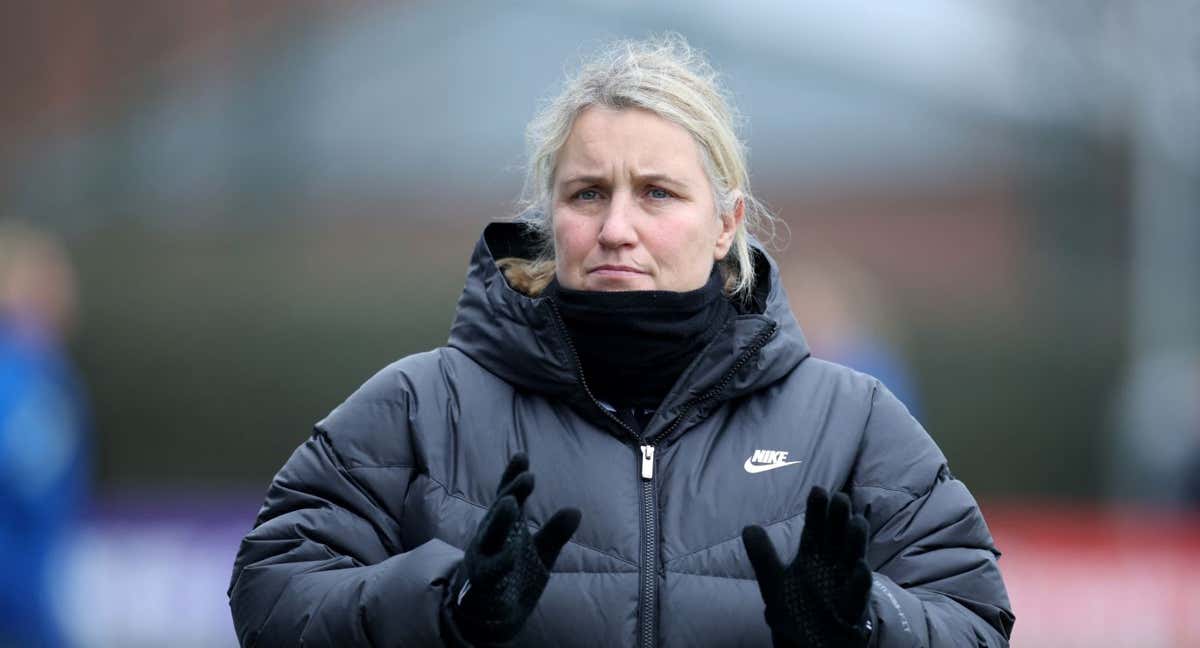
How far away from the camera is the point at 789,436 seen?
2.65 m

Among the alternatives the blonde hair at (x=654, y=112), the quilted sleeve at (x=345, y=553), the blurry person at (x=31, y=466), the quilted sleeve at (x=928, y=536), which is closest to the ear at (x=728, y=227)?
the blonde hair at (x=654, y=112)

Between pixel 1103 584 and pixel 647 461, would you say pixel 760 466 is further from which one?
pixel 1103 584

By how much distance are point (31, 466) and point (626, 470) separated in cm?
355

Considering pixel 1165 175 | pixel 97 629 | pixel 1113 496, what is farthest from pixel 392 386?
pixel 1165 175

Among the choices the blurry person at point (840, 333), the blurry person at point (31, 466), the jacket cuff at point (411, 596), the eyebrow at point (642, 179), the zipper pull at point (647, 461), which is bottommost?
the blurry person at point (31, 466)

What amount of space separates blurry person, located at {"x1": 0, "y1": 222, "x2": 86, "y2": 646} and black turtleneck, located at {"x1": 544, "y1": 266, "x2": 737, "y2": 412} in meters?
3.40

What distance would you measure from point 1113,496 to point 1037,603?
2.82 meters

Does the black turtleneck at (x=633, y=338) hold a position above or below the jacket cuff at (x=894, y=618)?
above

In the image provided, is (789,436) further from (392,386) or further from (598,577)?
(392,386)

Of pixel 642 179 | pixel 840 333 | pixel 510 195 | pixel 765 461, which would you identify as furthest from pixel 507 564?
pixel 510 195

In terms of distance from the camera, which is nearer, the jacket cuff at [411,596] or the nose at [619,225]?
the jacket cuff at [411,596]

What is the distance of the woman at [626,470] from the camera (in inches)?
93.8

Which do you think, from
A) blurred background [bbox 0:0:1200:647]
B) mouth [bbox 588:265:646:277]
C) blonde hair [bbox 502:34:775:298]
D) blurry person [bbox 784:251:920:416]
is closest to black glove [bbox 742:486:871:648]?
mouth [bbox 588:265:646:277]

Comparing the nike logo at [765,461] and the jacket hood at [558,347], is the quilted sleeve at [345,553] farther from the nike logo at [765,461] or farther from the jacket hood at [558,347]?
the nike logo at [765,461]
